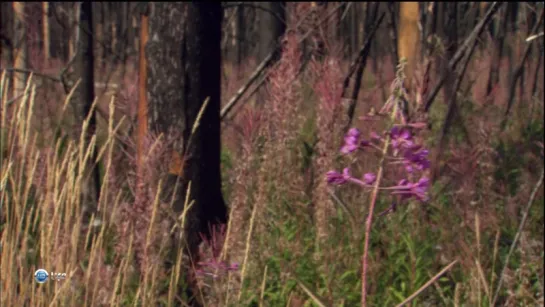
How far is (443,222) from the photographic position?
478 centimetres

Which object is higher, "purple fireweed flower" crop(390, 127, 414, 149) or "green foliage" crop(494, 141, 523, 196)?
"purple fireweed flower" crop(390, 127, 414, 149)

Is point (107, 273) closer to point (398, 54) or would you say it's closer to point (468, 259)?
point (468, 259)

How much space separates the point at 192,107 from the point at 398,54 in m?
2.94

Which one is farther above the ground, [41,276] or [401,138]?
[401,138]

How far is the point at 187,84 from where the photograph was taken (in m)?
4.50

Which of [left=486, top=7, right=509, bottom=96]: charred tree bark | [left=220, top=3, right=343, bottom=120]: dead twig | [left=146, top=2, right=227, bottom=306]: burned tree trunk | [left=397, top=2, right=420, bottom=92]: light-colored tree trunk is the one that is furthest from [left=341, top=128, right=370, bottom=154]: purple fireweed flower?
[left=486, top=7, right=509, bottom=96]: charred tree bark

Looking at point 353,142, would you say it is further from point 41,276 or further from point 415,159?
point 41,276

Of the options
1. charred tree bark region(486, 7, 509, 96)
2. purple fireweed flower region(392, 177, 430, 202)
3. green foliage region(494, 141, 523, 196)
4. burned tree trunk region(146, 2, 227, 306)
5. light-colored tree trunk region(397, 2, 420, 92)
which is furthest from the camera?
charred tree bark region(486, 7, 509, 96)

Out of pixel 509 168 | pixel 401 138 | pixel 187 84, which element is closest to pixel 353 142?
pixel 401 138

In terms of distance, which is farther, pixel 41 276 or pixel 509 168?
pixel 509 168

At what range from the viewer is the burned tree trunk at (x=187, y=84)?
4.47 metres

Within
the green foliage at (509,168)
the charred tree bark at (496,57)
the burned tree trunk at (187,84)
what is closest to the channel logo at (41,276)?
the burned tree trunk at (187,84)

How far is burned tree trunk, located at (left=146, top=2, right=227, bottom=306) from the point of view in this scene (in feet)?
14.7

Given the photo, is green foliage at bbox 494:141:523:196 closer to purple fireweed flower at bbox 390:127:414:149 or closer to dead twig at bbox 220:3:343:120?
dead twig at bbox 220:3:343:120
